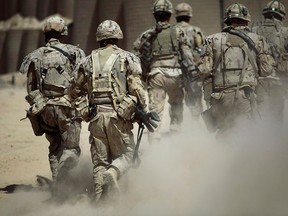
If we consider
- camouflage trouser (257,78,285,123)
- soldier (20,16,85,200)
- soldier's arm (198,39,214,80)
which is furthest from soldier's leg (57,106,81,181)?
camouflage trouser (257,78,285,123)

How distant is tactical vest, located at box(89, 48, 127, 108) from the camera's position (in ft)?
20.6

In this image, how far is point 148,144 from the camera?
30.6 ft

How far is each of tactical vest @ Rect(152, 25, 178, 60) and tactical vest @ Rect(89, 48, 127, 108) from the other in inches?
127

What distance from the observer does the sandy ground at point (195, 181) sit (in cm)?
574

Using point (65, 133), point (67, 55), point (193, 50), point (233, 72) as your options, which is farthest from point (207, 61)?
point (193, 50)

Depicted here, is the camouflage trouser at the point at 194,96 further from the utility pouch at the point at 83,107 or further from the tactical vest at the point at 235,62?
the utility pouch at the point at 83,107

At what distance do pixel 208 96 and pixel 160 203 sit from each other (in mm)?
2170

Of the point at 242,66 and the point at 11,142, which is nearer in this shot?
the point at 242,66

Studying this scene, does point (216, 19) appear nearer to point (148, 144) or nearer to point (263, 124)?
point (148, 144)

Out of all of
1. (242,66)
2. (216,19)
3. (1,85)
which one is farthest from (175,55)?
(1,85)

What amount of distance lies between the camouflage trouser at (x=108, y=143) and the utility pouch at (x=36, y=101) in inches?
Answer: 39.7

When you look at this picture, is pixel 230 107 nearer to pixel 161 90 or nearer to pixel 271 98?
pixel 271 98

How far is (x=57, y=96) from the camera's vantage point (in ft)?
23.4

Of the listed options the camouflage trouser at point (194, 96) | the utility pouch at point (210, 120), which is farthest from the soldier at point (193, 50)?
the utility pouch at point (210, 120)
